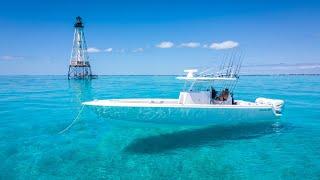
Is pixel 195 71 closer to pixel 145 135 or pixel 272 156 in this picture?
pixel 145 135

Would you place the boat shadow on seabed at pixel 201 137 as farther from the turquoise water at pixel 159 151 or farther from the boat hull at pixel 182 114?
the boat hull at pixel 182 114

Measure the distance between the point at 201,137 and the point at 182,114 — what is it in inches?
78.3

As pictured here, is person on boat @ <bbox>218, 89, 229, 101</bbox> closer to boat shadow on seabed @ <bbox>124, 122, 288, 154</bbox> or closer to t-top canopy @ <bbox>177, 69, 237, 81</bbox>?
t-top canopy @ <bbox>177, 69, 237, 81</bbox>

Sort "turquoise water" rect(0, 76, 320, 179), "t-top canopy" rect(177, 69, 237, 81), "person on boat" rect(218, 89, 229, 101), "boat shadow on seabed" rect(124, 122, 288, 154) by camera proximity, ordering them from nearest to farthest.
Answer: "turquoise water" rect(0, 76, 320, 179) → "boat shadow on seabed" rect(124, 122, 288, 154) → "t-top canopy" rect(177, 69, 237, 81) → "person on boat" rect(218, 89, 229, 101)

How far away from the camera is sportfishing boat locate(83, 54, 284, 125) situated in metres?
14.0

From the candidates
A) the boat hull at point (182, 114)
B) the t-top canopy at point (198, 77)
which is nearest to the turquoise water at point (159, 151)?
the boat hull at point (182, 114)

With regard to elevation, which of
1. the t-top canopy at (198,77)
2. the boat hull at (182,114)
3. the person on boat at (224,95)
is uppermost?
the t-top canopy at (198,77)

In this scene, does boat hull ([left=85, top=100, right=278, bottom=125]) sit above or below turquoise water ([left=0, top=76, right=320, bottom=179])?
above

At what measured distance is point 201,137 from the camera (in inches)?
618

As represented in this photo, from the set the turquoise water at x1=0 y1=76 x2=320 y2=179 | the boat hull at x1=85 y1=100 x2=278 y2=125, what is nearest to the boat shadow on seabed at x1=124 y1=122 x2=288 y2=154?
the turquoise water at x1=0 y1=76 x2=320 y2=179

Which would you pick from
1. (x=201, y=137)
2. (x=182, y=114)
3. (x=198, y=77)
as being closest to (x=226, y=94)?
(x=198, y=77)

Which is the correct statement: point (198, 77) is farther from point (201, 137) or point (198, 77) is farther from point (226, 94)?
point (201, 137)

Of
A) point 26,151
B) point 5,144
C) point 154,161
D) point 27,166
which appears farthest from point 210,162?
point 5,144

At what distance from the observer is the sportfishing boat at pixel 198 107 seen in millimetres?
14023
